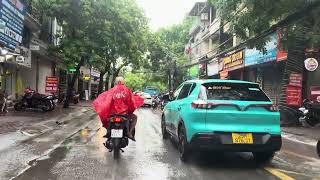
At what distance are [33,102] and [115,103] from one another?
664 inches

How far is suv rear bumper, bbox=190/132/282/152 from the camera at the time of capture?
9.00 metres

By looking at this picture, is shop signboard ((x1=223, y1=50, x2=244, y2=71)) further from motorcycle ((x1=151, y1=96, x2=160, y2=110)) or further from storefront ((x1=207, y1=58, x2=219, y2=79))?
motorcycle ((x1=151, y1=96, x2=160, y2=110))

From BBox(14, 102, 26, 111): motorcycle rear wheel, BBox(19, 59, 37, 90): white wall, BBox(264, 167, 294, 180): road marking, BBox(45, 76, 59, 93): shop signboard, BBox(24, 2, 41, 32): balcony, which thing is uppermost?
BBox(24, 2, 41, 32): balcony

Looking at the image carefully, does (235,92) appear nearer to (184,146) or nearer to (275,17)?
(184,146)

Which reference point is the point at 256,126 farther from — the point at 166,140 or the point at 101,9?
the point at 101,9

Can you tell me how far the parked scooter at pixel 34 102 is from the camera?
26.3 meters

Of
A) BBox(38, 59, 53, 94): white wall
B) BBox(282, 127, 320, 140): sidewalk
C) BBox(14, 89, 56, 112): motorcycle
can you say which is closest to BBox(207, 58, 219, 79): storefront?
BBox(38, 59, 53, 94): white wall

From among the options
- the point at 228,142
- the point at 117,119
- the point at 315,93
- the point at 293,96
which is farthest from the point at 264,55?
the point at 228,142

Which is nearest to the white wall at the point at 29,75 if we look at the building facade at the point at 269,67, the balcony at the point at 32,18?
the balcony at the point at 32,18

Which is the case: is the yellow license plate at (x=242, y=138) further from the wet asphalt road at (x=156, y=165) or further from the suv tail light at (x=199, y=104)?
the suv tail light at (x=199, y=104)

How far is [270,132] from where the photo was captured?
9.22 m

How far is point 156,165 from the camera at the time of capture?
30.7 ft

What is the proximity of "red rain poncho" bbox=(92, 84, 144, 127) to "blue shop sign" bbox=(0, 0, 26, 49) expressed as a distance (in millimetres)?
9929

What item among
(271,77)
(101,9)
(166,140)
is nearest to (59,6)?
(101,9)
